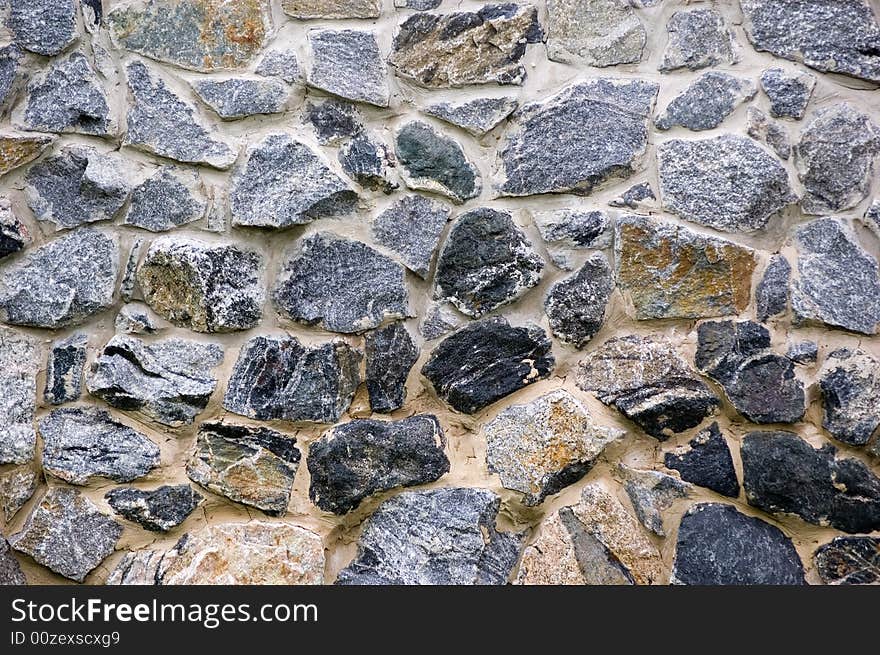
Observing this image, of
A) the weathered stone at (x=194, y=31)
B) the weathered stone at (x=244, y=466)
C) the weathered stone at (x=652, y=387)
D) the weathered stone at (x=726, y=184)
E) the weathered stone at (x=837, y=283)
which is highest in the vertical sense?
the weathered stone at (x=194, y=31)

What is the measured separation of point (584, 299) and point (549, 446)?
1.08 feet

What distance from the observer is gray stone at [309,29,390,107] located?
1.82 meters

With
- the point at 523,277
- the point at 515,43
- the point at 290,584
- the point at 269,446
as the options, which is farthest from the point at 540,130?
the point at 290,584

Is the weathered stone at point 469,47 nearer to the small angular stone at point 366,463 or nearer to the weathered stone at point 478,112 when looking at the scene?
the weathered stone at point 478,112

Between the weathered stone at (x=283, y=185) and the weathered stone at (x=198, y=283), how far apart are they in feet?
0.31

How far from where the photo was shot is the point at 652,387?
5.82 ft

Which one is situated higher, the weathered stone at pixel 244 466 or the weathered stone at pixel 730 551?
the weathered stone at pixel 244 466

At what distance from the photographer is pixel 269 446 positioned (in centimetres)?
182

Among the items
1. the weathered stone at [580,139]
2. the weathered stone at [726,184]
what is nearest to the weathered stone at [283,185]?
the weathered stone at [580,139]

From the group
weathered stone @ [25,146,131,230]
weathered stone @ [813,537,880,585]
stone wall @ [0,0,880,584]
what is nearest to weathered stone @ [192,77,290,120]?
stone wall @ [0,0,880,584]

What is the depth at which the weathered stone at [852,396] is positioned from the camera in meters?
1.69

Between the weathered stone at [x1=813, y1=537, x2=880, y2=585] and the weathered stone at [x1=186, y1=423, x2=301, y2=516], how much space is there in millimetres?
1144

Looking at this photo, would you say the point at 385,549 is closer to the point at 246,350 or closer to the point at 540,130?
the point at 246,350

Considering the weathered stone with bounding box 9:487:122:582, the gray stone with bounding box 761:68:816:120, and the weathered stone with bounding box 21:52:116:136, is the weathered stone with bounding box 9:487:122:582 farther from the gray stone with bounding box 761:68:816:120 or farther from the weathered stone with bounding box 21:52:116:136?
the gray stone with bounding box 761:68:816:120
